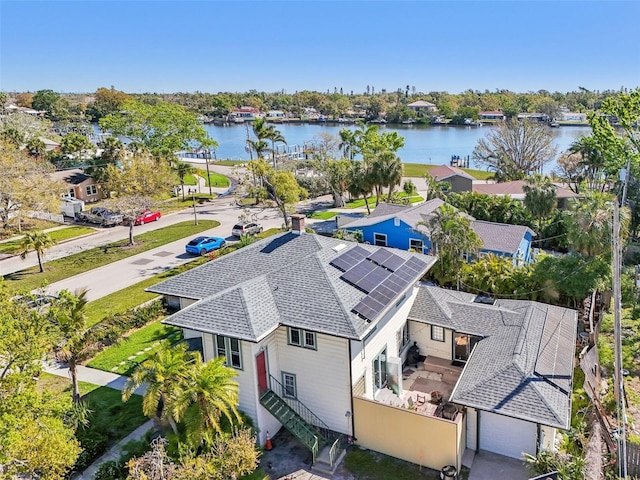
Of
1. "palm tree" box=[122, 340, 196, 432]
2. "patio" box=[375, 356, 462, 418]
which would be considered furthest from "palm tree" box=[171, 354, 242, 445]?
"patio" box=[375, 356, 462, 418]

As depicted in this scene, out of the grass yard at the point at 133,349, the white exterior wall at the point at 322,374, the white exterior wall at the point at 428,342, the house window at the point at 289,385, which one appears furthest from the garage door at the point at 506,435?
the grass yard at the point at 133,349

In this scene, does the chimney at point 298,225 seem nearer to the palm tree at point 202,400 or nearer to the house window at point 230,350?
the house window at point 230,350

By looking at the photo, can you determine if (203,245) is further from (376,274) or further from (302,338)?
(302,338)

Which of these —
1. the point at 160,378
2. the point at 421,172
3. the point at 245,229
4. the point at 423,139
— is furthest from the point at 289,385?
the point at 423,139

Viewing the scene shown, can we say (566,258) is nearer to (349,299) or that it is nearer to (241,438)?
(349,299)

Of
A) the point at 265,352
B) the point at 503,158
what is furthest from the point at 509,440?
the point at 503,158
